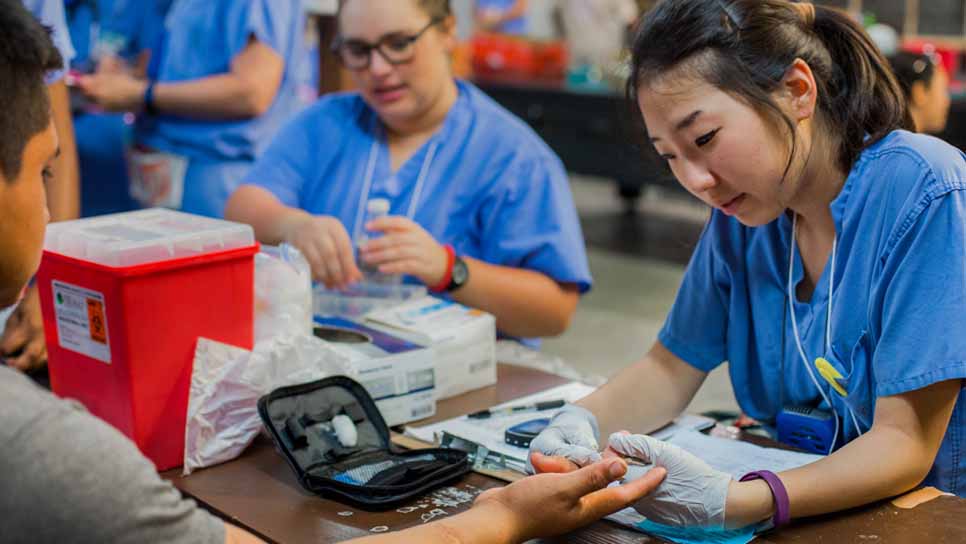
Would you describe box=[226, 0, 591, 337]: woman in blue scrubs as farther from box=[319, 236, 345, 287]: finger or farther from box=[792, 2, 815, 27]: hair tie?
box=[792, 2, 815, 27]: hair tie

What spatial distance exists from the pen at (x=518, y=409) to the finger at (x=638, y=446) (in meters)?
0.36

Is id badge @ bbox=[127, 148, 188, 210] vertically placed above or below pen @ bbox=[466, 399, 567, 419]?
above

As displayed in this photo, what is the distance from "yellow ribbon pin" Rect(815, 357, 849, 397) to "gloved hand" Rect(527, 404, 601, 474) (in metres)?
0.32

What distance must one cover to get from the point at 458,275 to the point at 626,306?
3.02m

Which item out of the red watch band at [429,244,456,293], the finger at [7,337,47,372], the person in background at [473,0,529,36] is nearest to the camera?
the finger at [7,337,47,372]

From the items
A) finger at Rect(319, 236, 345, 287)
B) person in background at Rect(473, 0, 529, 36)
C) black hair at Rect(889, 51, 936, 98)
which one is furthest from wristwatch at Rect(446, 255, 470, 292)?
person in background at Rect(473, 0, 529, 36)

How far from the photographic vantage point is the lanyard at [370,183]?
7.45 ft

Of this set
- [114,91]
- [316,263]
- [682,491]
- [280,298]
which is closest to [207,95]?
[114,91]

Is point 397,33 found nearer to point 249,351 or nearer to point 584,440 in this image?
point 249,351

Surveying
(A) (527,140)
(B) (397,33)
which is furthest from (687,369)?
(B) (397,33)

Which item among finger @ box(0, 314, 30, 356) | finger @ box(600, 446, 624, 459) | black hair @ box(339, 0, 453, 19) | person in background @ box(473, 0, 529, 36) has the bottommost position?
finger @ box(0, 314, 30, 356)

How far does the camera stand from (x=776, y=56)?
139 cm

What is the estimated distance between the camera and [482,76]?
6.10 m

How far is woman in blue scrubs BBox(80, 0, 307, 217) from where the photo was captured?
2.92m
